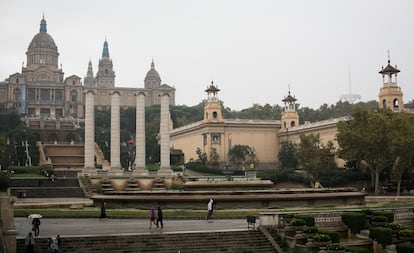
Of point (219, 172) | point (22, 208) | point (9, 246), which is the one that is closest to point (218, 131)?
point (219, 172)

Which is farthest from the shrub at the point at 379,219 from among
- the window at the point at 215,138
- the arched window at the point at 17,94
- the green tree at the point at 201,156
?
the arched window at the point at 17,94

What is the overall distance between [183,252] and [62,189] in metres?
35.0

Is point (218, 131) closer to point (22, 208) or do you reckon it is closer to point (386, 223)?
point (22, 208)

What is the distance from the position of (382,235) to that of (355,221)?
244cm

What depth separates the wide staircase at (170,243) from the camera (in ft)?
84.0

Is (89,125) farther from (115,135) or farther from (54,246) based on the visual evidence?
(54,246)

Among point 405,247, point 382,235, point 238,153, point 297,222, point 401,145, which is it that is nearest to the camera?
point 405,247

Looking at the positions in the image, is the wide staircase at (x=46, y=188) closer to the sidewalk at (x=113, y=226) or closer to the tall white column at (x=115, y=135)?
the tall white column at (x=115, y=135)

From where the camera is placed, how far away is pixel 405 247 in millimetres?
26469

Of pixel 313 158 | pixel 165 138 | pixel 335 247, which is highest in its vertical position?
pixel 165 138

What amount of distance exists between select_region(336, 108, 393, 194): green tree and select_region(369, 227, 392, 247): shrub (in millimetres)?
33877

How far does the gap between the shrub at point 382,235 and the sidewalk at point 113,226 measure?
6842 millimetres

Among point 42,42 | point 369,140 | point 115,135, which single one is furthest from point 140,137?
point 42,42

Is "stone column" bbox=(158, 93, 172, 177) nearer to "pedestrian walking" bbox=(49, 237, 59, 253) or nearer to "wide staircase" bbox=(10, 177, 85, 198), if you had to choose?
"wide staircase" bbox=(10, 177, 85, 198)
